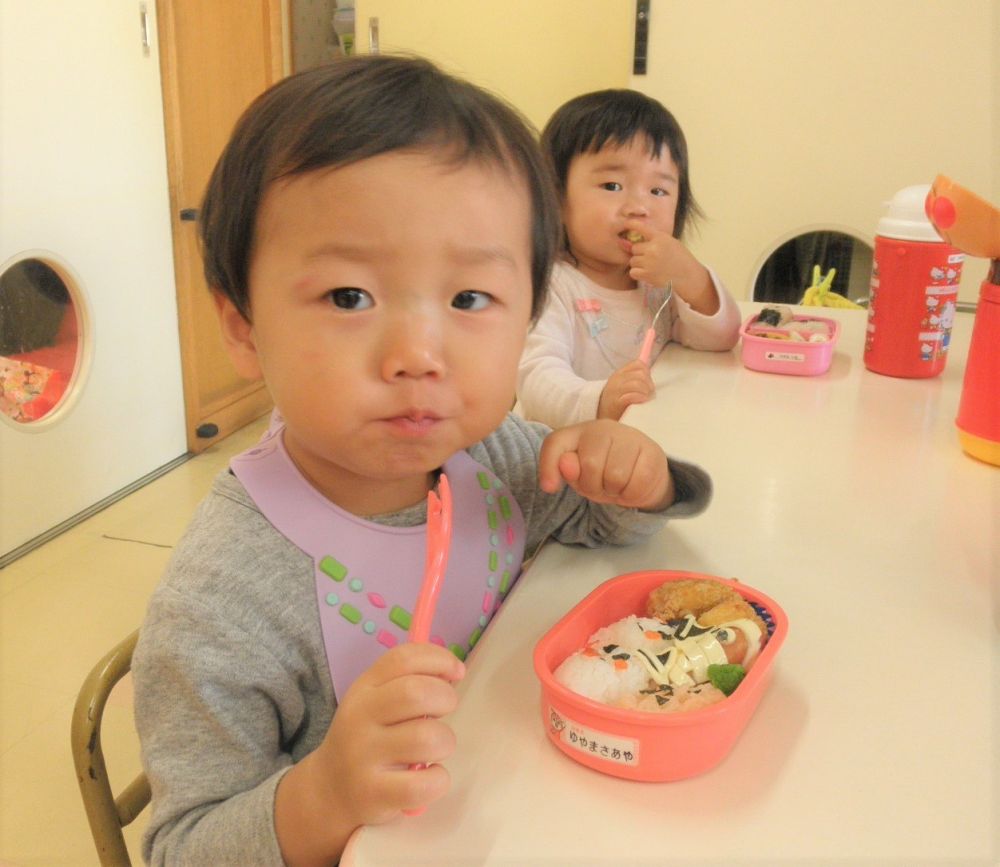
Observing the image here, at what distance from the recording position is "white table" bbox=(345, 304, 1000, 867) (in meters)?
0.40

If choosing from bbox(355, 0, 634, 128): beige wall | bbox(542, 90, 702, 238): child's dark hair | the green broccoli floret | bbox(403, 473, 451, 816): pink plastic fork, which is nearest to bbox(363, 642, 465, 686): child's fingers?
bbox(403, 473, 451, 816): pink plastic fork

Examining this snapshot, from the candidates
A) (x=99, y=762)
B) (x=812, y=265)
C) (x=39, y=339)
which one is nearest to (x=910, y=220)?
(x=99, y=762)

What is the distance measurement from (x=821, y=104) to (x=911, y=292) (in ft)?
4.20

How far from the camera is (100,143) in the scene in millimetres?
2109

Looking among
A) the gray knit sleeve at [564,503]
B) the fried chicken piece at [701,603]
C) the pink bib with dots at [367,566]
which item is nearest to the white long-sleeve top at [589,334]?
the gray knit sleeve at [564,503]

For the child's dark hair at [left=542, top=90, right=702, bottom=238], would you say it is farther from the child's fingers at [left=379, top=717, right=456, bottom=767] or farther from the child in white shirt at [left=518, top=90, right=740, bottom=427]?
the child's fingers at [left=379, top=717, right=456, bottom=767]

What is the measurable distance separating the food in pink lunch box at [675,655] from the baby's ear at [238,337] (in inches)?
12.2

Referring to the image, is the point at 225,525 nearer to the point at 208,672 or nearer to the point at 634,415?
the point at 208,672

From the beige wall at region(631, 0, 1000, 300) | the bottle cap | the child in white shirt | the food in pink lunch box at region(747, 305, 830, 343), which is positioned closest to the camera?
the bottle cap

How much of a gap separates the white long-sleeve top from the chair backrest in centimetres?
64

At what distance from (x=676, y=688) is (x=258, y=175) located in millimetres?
410

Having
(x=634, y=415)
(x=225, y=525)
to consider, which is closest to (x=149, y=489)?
(x=634, y=415)

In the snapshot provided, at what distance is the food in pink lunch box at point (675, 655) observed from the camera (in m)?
0.46

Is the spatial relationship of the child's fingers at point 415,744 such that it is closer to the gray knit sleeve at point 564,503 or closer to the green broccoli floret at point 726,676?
the green broccoli floret at point 726,676
